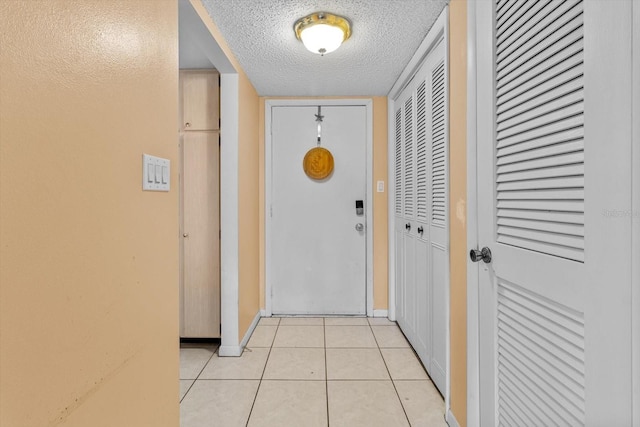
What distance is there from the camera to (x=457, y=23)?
1.55m

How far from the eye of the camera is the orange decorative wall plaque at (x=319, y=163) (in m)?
3.18

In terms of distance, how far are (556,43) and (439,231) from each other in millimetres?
1216

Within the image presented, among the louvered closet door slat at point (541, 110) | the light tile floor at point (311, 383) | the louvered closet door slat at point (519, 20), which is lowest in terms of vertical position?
the light tile floor at point (311, 383)

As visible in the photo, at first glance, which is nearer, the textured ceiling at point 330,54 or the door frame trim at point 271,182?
the textured ceiling at point 330,54

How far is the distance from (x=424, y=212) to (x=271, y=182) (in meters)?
1.59

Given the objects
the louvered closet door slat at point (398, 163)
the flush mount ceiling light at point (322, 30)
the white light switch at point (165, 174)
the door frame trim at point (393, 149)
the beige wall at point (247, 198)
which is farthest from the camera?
the louvered closet door slat at point (398, 163)

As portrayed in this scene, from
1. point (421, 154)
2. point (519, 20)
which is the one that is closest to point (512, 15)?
point (519, 20)

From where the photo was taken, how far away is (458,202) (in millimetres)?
1579

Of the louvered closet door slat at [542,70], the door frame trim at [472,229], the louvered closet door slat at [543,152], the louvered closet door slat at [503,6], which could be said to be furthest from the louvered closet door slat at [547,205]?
the louvered closet door slat at [503,6]

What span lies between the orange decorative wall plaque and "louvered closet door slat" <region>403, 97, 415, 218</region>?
800 mm

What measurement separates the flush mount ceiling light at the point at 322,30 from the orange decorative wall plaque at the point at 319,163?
129 cm

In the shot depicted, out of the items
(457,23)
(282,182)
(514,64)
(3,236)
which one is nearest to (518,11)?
(514,64)

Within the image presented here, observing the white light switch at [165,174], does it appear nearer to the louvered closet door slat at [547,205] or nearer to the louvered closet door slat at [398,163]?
the louvered closet door slat at [547,205]

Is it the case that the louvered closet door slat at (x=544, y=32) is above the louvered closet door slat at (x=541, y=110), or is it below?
above
